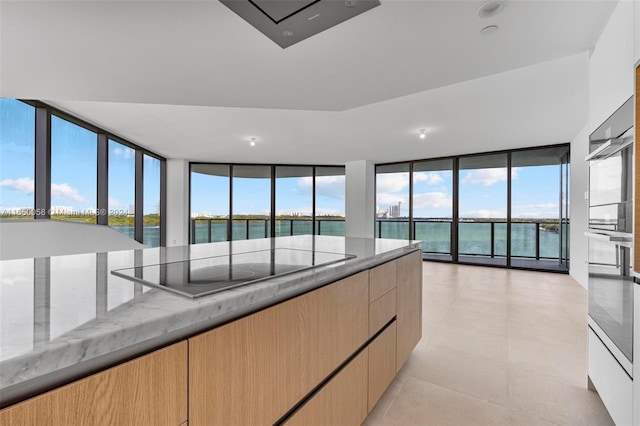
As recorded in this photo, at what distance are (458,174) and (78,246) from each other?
672 cm

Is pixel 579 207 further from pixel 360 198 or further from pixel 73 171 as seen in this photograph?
pixel 73 171

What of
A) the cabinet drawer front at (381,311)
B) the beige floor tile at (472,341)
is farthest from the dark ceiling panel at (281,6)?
the beige floor tile at (472,341)

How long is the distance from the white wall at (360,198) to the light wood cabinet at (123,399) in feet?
21.9

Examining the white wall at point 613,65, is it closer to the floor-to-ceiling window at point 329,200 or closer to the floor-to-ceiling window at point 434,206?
the floor-to-ceiling window at point 434,206

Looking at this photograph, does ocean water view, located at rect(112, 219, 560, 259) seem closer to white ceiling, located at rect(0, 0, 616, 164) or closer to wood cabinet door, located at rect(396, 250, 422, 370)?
white ceiling, located at rect(0, 0, 616, 164)

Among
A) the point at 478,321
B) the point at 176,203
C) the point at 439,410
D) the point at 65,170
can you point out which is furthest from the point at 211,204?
the point at 439,410

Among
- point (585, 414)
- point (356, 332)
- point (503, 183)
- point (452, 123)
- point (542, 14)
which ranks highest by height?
point (452, 123)

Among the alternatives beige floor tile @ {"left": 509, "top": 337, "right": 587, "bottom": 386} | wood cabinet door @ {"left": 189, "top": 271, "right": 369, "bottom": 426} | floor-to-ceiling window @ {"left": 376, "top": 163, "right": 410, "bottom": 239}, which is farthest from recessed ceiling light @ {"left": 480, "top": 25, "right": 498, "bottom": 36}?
floor-to-ceiling window @ {"left": 376, "top": 163, "right": 410, "bottom": 239}

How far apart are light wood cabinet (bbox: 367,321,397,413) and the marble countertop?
794 millimetres

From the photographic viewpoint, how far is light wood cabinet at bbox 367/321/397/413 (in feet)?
5.12

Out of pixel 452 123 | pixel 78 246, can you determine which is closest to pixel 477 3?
pixel 452 123

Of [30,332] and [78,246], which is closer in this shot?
[30,332]

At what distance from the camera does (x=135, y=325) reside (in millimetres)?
560

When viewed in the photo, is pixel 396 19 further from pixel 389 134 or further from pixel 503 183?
pixel 503 183
